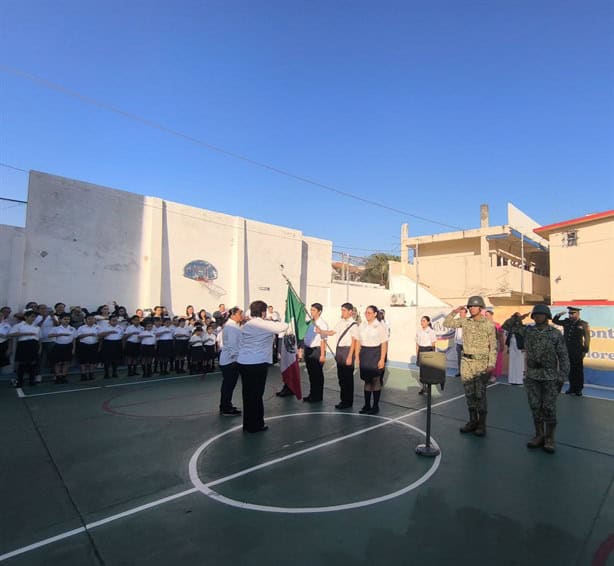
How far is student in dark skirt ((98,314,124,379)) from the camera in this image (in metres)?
9.83

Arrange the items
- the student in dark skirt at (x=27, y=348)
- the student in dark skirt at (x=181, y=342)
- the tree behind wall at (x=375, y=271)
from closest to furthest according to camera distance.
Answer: the student in dark skirt at (x=27, y=348) < the student in dark skirt at (x=181, y=342) < the tree behind wall at (x=375, y=271)

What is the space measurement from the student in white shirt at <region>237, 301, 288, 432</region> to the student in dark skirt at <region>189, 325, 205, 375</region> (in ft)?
19.1

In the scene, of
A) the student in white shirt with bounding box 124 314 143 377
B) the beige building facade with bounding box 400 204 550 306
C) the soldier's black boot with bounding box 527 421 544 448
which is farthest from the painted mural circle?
the beige building facade with bounding box 400 204 550 306

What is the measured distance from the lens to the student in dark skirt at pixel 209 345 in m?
11.0

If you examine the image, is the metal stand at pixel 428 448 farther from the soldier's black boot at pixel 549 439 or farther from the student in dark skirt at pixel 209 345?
the student in dark skirt at pixel 209 345

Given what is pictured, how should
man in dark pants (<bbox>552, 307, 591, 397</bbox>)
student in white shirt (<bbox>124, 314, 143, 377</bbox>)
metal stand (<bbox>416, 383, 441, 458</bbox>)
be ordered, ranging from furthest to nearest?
student in white shirt (<bbox>124, 314, 143, 377</bbox>) < man in dark pants (<bbox>552, 307, 591, 397</bbox>) < metal stand (<bbox>416, 383, 441, 458</bbox>)

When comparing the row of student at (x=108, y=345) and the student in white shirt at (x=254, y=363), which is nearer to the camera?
the student in white shirt at (x=254, y=363)

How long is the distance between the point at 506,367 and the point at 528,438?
5851mm

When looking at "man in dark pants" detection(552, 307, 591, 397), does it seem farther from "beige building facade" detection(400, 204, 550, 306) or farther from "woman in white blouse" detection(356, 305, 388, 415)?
"beige building facade" detection(400, 204, 550, 306)

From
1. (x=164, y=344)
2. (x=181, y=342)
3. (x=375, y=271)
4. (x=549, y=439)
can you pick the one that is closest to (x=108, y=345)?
(x=164, y=344)

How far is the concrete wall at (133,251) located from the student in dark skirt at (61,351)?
340 centimetres

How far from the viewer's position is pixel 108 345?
988 centimetres

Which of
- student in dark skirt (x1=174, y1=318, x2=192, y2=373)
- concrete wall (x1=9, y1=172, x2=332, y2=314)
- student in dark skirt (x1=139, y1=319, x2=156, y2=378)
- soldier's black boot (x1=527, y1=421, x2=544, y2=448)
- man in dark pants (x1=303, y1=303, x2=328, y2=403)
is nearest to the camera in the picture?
soldier's black boot (x1=527, y1=421, x2=544, y2=448)

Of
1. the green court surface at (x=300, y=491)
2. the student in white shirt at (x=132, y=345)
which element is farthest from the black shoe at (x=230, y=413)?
the student in white shirt at (x=132, y=345)
